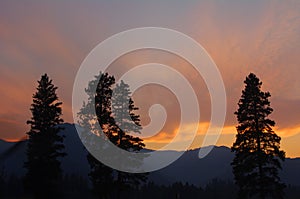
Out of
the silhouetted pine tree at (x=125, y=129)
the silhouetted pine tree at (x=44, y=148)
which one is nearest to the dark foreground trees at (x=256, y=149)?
the silhouetted pine tree at (x=125, y=129)

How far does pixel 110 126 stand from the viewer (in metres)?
36.2

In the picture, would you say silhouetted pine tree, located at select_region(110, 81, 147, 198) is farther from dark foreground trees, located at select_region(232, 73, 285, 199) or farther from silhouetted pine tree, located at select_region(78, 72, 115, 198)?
dark foreground trees, located at select_region(232, 73, 285, 199)

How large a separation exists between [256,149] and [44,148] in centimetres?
2188

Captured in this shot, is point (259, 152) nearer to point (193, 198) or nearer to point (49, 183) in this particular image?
point (49, 183)

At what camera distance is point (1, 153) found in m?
21.1

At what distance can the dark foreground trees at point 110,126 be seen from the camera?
116 feet

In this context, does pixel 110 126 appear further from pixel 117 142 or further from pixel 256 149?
pixel 256 149

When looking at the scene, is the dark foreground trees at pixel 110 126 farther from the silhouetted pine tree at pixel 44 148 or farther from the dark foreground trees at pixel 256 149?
the dark foreground trees at pixel 256 149

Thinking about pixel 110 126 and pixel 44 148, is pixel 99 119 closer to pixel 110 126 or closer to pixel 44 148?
pixel 110 126

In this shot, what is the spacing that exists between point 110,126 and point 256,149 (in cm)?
1479

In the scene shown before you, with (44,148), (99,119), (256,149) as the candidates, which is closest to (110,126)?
(99,119)

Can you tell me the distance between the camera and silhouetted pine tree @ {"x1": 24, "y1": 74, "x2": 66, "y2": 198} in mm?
37031

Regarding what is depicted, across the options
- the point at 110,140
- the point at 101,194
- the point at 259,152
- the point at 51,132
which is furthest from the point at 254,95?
the point at 51,132

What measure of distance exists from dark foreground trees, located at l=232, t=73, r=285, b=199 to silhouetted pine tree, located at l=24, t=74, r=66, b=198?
19.0 metres
